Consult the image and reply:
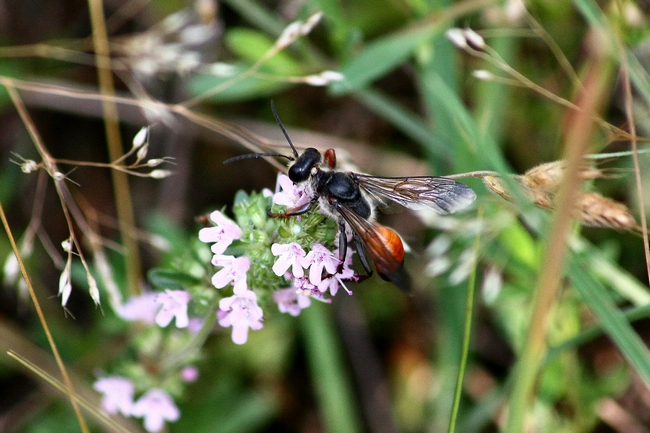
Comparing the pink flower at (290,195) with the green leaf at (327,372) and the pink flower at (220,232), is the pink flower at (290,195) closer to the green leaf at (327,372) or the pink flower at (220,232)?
the pink flower at (220,232)

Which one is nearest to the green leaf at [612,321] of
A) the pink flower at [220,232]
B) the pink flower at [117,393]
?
the pink flower at [220,232]

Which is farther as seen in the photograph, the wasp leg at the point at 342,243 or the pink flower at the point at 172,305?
the pink flower at the point at 172,305

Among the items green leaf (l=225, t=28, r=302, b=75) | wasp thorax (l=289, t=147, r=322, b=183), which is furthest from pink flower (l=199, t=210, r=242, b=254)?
green leaf (l=225, t=28, r=302, b=75)

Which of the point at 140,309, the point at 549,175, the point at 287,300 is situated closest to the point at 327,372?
the point at 140,309

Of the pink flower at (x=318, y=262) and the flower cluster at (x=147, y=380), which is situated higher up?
the flower cluster at (x=147, y=380)

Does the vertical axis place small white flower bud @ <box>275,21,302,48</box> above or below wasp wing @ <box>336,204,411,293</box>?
above

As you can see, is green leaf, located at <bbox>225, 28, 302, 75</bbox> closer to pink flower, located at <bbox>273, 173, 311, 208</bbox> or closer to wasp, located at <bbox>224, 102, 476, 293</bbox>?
wasp, located at <bbox>224, 102, 476, 293</bbox>
